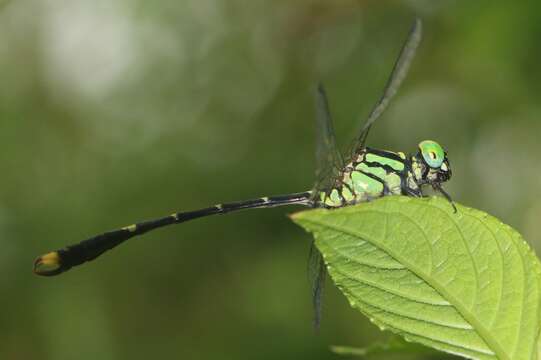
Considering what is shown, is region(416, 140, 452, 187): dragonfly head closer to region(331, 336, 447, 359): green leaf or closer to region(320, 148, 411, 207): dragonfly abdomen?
region(320, 148, 411, 207): dragonfly abdomen

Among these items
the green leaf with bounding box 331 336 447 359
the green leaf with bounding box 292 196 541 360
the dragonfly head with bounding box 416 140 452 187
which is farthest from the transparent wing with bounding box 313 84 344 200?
the green leaf with bounding box 292 196 541 360

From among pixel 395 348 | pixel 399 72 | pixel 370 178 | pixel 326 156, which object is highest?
pixel 399 72

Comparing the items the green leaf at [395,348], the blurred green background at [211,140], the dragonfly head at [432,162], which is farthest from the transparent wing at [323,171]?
the blurred green background at [211,140]

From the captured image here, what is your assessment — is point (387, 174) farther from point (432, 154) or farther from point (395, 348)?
point (395, 348)

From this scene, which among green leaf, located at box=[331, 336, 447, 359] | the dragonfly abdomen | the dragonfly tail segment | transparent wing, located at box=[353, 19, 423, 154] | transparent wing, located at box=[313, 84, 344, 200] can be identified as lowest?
green leaf, located at box=[331, 336, 447, 359]

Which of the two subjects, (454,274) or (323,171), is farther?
(323,171)

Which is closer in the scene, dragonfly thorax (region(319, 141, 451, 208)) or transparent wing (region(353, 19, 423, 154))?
transparent wing (region(353, 19, 423, 154))

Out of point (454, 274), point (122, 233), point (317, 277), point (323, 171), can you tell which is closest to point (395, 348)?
point (454, 274)

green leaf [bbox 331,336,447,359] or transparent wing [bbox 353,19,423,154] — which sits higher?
transparent wing [bbox 353,19,423,154]

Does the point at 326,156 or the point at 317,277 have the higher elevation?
the point at 326,156
